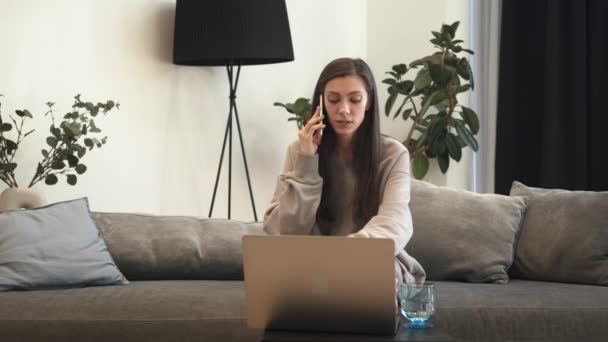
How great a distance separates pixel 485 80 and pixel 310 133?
262 cm

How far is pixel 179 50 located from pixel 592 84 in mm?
2083

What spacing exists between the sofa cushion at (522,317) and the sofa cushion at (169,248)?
842 mm

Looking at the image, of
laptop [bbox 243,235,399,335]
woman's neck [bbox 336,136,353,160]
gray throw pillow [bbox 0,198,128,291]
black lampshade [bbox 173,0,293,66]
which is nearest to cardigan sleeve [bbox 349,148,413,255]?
woman's neck [bbox 336,136,353,160]

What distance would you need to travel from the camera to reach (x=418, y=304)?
1828mm

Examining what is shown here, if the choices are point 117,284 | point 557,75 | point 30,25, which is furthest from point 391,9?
point 117,284

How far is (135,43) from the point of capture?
4.00 meters

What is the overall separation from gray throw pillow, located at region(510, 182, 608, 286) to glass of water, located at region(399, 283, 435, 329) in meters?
1.35

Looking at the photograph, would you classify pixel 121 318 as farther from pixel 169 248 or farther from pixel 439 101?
pixel 439 101

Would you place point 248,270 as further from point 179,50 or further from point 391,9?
point 391,9

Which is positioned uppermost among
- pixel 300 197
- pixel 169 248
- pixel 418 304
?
pixel 300 197

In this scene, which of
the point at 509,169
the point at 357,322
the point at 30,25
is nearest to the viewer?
the point at 357,322

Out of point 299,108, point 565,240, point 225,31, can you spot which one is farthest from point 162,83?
point 565,240

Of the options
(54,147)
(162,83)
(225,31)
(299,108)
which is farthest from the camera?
(299,108)

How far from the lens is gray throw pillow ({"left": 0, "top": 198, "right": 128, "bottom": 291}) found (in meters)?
2.76
